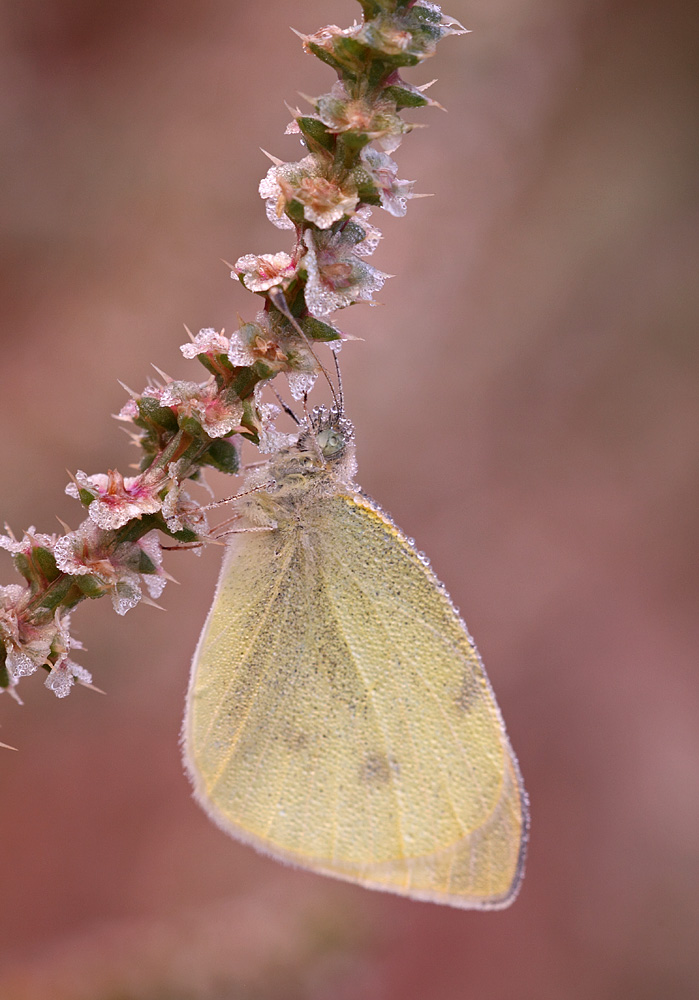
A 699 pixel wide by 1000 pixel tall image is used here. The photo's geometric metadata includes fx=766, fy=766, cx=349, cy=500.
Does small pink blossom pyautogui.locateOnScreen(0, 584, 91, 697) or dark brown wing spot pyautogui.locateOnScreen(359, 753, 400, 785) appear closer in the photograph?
small pink blossom pyautogui.locateOnScreen(0, 584, 91, 697)

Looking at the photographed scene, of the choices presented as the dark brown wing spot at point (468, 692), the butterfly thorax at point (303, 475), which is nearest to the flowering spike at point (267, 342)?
the butterfly thorax at point (303, 475)

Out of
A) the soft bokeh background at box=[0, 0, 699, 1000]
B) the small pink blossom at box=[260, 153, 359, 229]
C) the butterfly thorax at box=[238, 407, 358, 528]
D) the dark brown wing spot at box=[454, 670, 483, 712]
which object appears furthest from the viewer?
the soft bokeh background at box=[0, 0, 699, 1000]

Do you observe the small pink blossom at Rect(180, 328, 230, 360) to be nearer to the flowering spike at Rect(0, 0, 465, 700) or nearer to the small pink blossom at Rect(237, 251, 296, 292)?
the flowering spike at Rect(0, 0, 465, 700)

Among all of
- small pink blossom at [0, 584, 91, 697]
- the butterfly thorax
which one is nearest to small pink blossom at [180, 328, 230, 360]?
small pink blossom at [0, 584, 91, 697]

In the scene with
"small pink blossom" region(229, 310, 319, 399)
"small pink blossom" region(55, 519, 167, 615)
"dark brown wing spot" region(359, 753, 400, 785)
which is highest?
"small pink blossom" region(229, 310, 319, 399)

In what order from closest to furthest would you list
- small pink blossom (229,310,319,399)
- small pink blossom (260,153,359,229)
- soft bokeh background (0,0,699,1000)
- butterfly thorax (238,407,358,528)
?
small pink blossom (260,153,359,229) < small pink blossom (229,310,319,399) < butterfly thorax (238,407,358,528) < soft bokeh background (0,0,699,1000)

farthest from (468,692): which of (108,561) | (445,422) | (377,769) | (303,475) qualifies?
(445,422)

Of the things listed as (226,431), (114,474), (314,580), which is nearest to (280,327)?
(226,431)

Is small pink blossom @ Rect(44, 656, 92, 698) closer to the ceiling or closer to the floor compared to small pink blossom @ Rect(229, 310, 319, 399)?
closer to the floor

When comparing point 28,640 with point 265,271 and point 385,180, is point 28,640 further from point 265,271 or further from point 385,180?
point 385,180

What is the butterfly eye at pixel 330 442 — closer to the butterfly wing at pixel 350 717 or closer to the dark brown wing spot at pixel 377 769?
the butterfly wing at pixel 350 717

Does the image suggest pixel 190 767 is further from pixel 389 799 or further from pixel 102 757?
pixel 102 757
